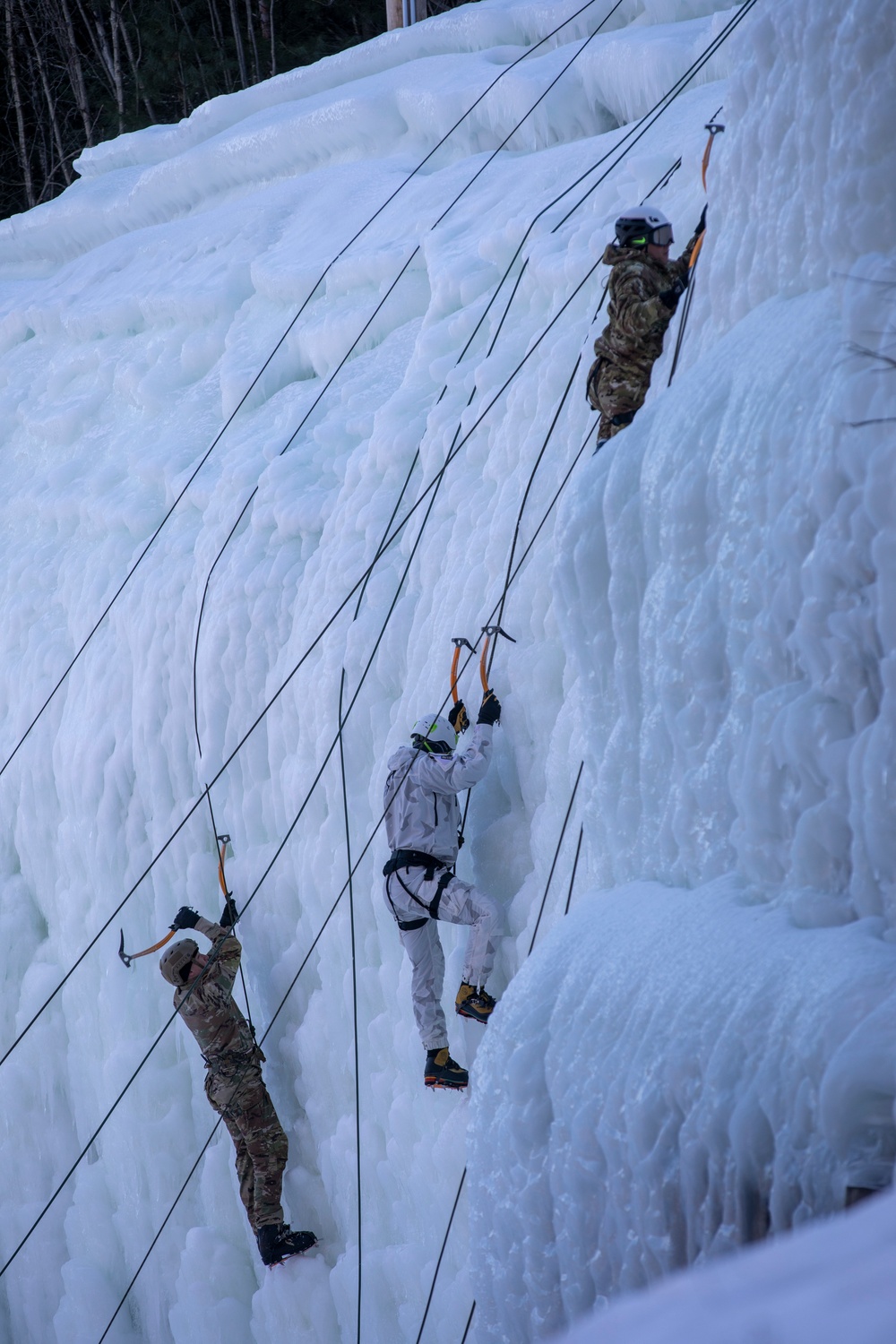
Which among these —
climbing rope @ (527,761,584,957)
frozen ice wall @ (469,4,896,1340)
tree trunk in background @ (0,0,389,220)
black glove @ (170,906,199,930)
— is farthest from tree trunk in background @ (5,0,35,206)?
frozen ice wall @ (469,4,896,1340)

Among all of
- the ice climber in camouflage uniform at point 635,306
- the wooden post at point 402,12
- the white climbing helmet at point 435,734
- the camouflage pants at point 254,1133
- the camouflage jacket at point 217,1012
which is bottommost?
the camouflage pants at point 254,1133

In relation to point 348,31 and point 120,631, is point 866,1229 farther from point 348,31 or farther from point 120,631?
point 348,31

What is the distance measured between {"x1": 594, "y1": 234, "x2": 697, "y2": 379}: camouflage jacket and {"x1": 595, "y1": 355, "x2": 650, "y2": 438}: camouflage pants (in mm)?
21

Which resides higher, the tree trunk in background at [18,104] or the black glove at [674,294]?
the tree trunk in background at [18,104]

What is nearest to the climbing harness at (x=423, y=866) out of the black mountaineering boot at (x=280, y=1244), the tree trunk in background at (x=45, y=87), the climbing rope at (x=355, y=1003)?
the climbing rope at (x=355, y=1003)

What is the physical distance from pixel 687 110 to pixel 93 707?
432cm

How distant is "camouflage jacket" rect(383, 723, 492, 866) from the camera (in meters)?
4.65

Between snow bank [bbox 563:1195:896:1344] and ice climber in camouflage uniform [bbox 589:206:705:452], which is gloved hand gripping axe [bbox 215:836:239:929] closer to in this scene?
ice climber in camouflage uniform [bbox 589:206:705:452]

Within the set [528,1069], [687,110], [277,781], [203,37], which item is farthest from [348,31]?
[528,1069]

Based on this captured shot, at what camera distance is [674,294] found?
4457 mm

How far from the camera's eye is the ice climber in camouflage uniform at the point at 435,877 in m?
4.65

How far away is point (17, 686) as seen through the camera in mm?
8117

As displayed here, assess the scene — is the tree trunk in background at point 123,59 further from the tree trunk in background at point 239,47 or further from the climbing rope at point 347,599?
the climbing rope at point 347,599

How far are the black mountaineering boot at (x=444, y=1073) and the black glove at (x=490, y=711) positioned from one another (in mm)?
1160
